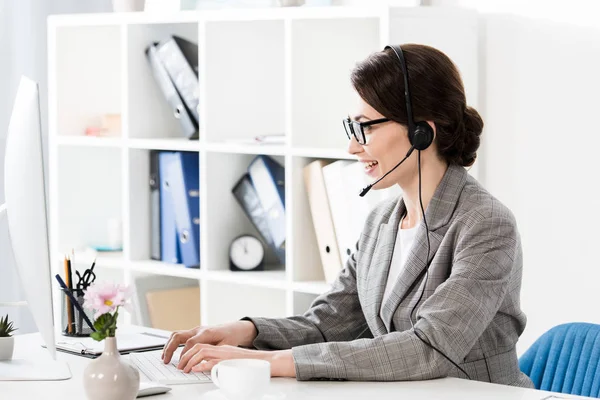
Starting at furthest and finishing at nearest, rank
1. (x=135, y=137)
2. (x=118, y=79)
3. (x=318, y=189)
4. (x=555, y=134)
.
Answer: (x=118, y=79)
(x=135, y=137)
(x=318, y=189)
(x=555, y=134)

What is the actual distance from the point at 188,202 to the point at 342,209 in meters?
0.65

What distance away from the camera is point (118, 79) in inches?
145

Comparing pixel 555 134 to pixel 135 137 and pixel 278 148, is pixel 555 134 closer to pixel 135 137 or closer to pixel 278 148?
pixel 278 148

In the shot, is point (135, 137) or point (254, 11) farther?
point (135, 137)

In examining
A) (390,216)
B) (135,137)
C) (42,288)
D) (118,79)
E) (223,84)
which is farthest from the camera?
(118,79)

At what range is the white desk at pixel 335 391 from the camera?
1679 mm

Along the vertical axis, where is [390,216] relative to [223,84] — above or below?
below

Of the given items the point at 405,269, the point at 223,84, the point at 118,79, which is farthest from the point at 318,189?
the point at 118,79

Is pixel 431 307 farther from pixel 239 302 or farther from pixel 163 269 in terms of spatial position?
pixel 163 269

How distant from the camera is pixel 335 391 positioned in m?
1.72

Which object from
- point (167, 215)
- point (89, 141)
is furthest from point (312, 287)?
point (89, 141)

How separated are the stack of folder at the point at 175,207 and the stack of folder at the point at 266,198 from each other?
6.9 inches

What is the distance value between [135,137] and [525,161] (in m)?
1.34

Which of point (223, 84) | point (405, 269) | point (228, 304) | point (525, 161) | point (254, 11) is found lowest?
point (228, 304)
